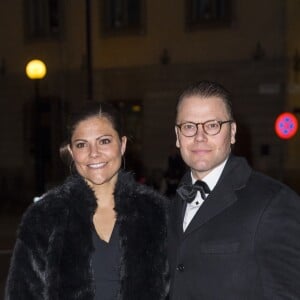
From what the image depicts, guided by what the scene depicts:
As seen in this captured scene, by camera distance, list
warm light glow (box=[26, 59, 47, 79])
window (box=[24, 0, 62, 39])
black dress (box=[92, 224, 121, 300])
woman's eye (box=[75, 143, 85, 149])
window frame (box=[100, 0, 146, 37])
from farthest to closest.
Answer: window (box=[24, 0, 62, 39])
window frame (box=[100, 0, 146, 37])
warm light glow (box=[26, 59, 47, 79])
woman's eye (box=[75, 143, 85, 149])
black dress (box=[92, 224, 121, 300])

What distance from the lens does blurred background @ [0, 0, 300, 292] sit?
1664 centimetres

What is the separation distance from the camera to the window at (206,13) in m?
17.5

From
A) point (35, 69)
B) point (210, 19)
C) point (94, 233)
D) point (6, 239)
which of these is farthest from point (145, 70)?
point (94, 233)

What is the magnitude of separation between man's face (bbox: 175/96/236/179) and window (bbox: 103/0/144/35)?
1649 cm

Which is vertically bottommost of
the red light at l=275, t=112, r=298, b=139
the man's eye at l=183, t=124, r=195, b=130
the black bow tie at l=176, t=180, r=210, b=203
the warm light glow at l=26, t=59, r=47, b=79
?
the red light at l=275, t=112, r=298, b=139

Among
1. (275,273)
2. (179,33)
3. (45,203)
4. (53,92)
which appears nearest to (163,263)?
(45,203)

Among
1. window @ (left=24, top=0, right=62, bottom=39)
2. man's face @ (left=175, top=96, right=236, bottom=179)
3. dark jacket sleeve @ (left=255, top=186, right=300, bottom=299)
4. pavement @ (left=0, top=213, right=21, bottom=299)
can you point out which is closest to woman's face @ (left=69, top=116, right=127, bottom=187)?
man's face @ (left=175, top=96, right=236, bottom=179)

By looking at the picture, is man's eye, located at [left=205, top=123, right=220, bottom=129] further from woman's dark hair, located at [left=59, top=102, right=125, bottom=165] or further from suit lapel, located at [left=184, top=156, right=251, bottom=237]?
woman's dark hair, located at [left=59, top=102, right=125, bottom=165]

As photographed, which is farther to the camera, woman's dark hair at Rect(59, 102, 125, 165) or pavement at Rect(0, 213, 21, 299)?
pavement at Rect(0, 213, 21, 299)

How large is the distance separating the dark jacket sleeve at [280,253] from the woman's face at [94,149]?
111 cm

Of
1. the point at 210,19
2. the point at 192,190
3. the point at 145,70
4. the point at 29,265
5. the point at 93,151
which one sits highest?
the point at 210,19

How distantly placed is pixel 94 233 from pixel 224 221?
901 millimetres

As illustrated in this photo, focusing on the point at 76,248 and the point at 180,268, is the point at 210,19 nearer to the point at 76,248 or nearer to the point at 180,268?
the point at 76,248

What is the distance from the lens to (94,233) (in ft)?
9.59
